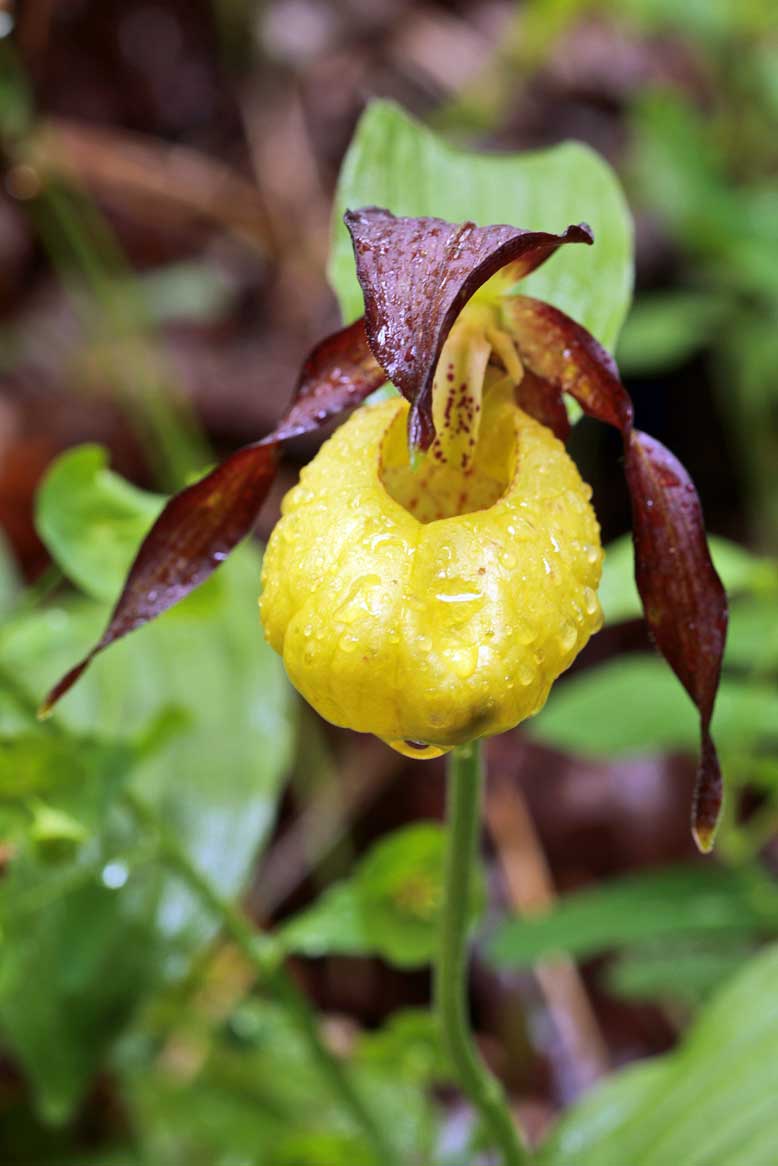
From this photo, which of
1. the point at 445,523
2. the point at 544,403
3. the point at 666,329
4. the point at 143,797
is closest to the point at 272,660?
the point at 143,797

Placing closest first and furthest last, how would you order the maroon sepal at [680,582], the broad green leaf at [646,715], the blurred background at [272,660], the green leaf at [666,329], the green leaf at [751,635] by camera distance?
1. the maroon sepal at [680,582]
2. the blurred background at [272,660]
3. the broad green leaf at [646,715]
4. the green leaf at [751,635]
5. the green leaf at [666,329]

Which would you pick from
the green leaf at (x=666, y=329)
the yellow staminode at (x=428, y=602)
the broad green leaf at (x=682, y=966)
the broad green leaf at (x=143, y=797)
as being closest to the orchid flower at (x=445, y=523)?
the yellow staminode at (x=428, y=602)

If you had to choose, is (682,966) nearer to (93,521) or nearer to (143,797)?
(143,797)

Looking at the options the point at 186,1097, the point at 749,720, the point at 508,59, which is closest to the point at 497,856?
the point at 186,1097

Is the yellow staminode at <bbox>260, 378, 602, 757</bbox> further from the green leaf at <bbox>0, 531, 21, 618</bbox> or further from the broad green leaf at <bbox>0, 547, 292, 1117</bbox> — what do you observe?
the green leaf at <bbox>0, 531, 21, 618</bbox>

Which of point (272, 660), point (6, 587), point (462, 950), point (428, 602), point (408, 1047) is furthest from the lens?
point (6, 587)

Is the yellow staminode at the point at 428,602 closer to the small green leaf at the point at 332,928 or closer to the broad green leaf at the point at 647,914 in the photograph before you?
the small green leaf at the point at 332,928
